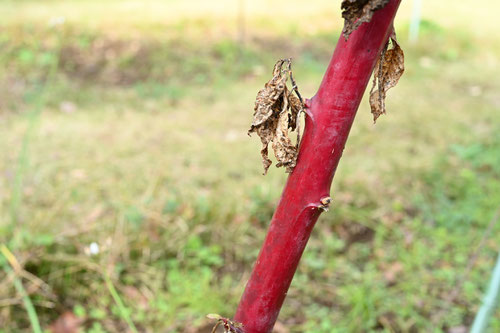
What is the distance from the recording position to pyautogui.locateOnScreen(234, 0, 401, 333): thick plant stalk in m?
0.40

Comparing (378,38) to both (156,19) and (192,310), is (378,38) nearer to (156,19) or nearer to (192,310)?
(192,310)

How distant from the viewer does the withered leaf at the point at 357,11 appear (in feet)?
1.20

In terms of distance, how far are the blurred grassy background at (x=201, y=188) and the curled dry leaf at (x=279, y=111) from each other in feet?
1.87

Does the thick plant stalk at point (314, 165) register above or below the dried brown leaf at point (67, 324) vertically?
above

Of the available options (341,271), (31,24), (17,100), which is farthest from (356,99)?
(31,24)

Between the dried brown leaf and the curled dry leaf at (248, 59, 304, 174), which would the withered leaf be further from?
the dried brown leaf

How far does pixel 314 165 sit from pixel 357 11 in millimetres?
140

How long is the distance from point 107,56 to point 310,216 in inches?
131

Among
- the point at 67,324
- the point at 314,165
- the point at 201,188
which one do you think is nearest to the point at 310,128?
the point at 314,165

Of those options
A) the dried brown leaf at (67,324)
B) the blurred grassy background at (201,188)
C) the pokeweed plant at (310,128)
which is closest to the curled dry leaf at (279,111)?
the pokeweed plant at (310,128)


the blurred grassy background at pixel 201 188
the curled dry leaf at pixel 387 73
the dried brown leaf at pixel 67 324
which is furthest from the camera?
the blurred grassy background at pixel 201 188

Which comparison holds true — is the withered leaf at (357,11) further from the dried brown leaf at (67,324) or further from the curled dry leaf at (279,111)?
the dried brown leaf at (67,324)

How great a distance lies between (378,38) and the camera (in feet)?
1.31

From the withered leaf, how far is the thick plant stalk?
0.02 metres
